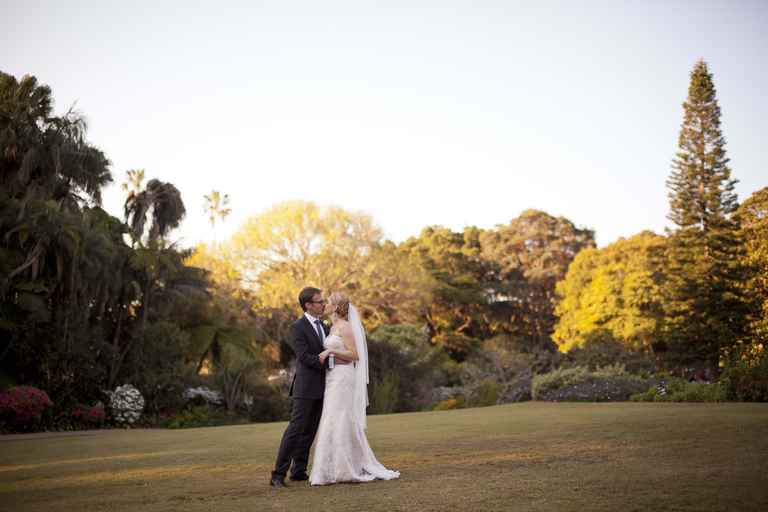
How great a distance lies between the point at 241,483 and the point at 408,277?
37.2 meters

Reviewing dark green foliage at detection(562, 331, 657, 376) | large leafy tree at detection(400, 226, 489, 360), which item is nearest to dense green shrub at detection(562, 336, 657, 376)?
dark green foliage at detection(562, 331, 657, 376)

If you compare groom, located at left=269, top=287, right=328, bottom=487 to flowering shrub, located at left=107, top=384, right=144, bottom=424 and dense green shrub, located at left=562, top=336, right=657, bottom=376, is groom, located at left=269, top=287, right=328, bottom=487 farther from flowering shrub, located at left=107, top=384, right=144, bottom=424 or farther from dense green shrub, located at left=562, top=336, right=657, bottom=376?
dense green shrub, located at left=562, top=336, right=657, bottom=376

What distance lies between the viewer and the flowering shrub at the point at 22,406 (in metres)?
16.9

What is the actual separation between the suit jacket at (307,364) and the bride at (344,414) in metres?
0.11

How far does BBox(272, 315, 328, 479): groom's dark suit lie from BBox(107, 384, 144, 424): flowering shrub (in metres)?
14.2

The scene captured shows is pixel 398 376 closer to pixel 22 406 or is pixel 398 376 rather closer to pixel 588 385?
pixel 588 385

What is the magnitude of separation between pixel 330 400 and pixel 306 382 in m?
0.32

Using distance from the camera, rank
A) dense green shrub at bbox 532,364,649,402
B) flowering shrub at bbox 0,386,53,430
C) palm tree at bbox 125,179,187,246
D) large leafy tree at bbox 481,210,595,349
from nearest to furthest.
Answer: flowering shrub at bbox 0,386,53,430, dense green shrub at bbox 532,364,649,402, palm tree at bbox 125,179,187,246, large leafy tree at bbox 481,210,595,349

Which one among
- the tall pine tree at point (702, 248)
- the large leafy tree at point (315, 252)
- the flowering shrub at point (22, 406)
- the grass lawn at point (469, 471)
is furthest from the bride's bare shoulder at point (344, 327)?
the large leafy tree at point (315, 252)

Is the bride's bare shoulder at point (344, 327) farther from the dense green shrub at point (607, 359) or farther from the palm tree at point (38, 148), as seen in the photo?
the dense green shrub at point (607, 359)

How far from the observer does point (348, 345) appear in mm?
7594

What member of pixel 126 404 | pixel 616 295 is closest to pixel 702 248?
pixel 616 295

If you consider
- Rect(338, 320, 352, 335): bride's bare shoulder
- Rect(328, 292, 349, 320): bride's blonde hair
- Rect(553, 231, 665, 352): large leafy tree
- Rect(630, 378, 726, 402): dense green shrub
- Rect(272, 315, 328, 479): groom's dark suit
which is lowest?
Rect(630, 378, 726, 402): dense green shrub

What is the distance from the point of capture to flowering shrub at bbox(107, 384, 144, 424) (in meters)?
20.0
